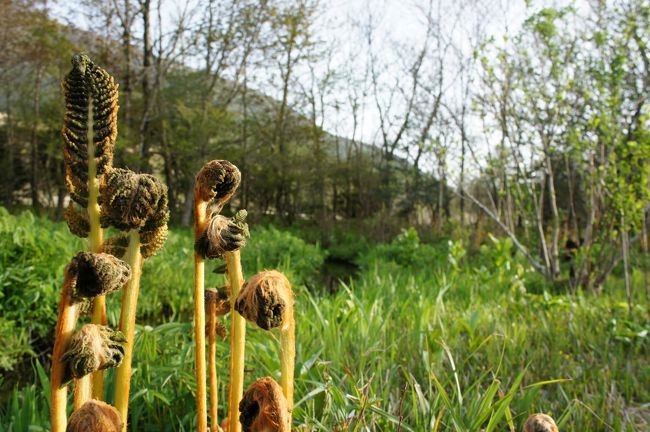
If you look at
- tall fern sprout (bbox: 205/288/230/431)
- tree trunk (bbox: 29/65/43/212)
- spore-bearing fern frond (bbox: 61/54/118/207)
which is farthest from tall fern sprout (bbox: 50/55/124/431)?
tree trunk (bbox: 29/65/43/212)

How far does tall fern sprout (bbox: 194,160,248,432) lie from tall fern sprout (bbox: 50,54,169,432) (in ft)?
0.17

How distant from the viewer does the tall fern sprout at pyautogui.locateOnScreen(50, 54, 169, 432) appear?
1.59 feet

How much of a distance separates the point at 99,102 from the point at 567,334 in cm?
321

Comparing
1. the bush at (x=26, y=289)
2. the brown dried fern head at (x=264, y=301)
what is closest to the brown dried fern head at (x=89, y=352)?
the brown dried fern head at (x=264, y=301)

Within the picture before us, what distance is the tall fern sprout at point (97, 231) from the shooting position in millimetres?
485

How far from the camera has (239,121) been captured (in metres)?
15.8

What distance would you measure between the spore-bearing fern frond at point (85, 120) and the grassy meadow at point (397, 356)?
0.60 meters

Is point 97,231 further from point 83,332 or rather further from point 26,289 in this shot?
point 26,289

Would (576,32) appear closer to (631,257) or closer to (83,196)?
(631,257)

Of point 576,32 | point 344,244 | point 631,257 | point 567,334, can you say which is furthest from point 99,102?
point 344,244

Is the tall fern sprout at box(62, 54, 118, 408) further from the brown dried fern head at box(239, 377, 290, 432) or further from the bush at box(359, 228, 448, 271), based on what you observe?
the bush at box(359, 228, 448, 271)

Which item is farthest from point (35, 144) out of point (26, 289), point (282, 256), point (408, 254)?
point (26, 289)

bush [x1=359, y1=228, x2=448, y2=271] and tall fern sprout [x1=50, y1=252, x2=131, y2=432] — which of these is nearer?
tall fern sprout [x1=50, y1=252, x2=131, y2=432]

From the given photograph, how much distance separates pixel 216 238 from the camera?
1.93 feet
